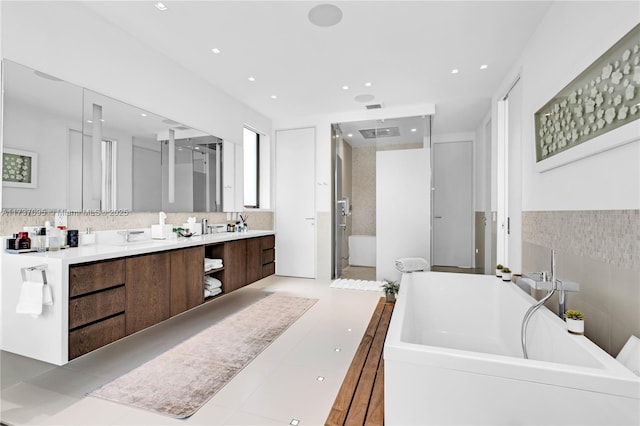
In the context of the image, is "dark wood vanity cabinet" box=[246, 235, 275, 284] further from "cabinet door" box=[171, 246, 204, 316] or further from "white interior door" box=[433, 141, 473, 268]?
"white interior door" box=[433, 141, 473, 268]

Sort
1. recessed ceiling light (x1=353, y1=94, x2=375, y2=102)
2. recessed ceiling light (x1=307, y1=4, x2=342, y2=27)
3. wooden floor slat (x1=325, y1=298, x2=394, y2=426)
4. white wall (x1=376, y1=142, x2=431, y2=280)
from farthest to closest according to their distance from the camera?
white wall (x1=376, y1=142, x2=431, y2=280) < recessed ceiling light (x1=353, y1=94, x2=375, y2=102) < recessed ceiling light (x1=307, y1=4, x2=342, y2=27) < wooden floor slat (x1=325, y1=298, x2=394, y2=426)

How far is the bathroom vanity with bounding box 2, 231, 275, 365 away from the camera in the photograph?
63.4 inches

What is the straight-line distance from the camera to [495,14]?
7.59 feet

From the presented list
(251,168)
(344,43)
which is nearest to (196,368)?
(344,43)

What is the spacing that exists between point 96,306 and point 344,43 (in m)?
2.83

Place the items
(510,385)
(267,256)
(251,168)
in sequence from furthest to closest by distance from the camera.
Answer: (251,168) → (267,256) → (510,385)

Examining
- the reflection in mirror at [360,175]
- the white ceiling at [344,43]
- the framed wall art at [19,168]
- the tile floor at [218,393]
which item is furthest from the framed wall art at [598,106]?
the framed wall art at [19,168]

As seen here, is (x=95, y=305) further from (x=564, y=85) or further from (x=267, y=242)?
(x=564, y=85)

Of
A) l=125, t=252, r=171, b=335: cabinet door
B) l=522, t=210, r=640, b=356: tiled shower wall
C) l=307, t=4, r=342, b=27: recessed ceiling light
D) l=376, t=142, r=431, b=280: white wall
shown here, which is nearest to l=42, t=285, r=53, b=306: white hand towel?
l=125, t=252, r=171, b=335: cabinet door

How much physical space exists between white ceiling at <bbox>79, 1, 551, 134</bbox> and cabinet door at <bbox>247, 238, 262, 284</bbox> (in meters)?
1.96

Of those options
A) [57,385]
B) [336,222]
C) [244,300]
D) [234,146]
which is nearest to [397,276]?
[336,222]

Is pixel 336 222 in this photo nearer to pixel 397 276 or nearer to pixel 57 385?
pixel 397 276

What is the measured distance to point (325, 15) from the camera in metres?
2.34

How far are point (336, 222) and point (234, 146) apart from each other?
1991mm
